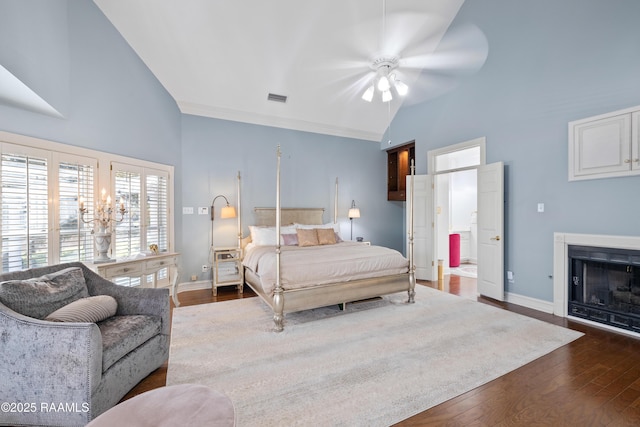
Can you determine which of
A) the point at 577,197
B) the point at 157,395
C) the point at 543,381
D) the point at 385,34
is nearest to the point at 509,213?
the point at 577,197

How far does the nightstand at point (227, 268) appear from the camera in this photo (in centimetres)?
479

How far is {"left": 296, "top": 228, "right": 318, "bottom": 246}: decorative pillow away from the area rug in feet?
4.45

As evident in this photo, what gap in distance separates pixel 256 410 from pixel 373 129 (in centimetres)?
618

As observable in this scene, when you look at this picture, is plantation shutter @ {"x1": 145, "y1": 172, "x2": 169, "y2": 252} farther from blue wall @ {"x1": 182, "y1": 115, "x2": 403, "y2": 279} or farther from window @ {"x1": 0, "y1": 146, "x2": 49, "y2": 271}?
window @ {"x1": 0, "y1": 146, "x2": 49, "y2": 271}

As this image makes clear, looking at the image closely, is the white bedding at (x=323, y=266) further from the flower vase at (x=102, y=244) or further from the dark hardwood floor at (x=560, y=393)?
the flower vase at (x=102, y=244)

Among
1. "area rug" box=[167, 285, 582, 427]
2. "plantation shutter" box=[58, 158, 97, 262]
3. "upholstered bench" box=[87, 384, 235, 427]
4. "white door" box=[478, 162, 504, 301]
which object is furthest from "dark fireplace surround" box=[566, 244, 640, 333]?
"plantation shutter" box=[58, 158, 97, 262]

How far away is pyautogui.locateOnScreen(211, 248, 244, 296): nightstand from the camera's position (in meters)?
4.79

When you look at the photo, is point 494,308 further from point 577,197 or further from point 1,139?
point 1,139

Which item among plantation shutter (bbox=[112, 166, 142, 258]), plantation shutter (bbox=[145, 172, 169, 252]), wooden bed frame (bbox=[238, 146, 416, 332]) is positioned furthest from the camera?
plantation shutter (bbox=[145, 172, 169, 252])

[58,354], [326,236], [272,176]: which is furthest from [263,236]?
[58,354]

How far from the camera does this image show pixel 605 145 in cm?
330

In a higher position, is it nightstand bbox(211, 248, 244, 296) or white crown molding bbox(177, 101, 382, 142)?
white crown molding bbox(177, 101, 382, 142)

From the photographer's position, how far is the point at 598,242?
10.9ft

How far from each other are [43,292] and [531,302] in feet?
18.1
